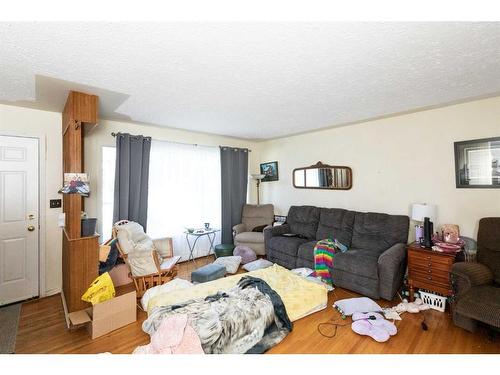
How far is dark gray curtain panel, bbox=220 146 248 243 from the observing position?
4.70 meters

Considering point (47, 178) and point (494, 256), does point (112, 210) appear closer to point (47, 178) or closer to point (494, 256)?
point (47, 178)

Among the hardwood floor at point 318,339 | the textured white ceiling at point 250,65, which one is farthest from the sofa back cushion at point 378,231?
the textured white ceiling at point 250,65

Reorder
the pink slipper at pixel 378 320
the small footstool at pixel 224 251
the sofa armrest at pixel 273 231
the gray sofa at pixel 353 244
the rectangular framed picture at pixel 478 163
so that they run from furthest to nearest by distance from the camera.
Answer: the small footstool at pixel 224 251
the sofa armrest at pixel 273 231
the gray sofa at pixel 353 244
the rectangular framed picture at pixel 478 163
the pink slipper at pixel 378 320

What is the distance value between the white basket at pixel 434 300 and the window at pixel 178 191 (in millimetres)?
3406

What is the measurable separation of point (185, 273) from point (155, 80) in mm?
2843

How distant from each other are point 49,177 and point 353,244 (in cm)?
426

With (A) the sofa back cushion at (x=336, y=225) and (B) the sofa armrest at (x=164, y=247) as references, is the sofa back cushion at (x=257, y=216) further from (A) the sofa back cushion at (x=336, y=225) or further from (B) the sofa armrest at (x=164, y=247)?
(B) the sofa armrest at (x=164, y=247)

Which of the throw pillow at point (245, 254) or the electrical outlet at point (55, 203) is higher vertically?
the electrical outlet at point (55, 203)

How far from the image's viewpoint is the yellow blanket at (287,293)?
7.54 ft

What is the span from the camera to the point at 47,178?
9.78ft

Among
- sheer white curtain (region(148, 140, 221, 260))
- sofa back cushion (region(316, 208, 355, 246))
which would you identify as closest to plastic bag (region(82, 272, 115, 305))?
sheer white curtain (region(148, 140, 221, 260))

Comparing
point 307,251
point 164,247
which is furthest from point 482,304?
point 164,247

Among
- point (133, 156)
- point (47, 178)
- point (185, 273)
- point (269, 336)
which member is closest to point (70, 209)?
point (47, 178)

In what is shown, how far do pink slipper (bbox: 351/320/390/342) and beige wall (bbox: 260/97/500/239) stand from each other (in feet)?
5.77
